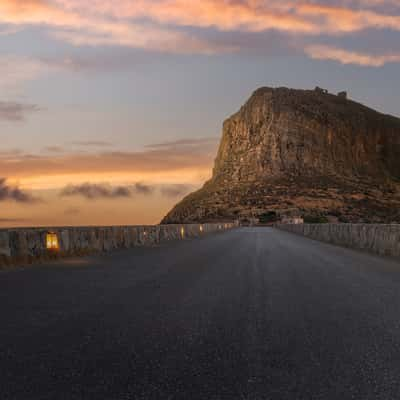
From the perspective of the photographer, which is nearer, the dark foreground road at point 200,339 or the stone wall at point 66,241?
the dark foreground road at point 200,339

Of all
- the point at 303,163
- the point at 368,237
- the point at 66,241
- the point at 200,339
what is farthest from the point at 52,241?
the point at 303,163

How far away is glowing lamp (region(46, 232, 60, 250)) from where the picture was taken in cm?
1630

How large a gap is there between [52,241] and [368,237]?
12.9 metres

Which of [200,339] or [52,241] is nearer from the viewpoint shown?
[200,339]

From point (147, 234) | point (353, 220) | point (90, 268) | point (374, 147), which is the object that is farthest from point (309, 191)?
point (90, 268)

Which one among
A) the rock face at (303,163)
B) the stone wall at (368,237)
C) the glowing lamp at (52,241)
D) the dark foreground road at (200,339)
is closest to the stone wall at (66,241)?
the glowing lamp at (52,241)

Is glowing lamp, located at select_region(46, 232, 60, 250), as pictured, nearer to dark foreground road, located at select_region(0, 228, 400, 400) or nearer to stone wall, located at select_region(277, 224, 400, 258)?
dark foreground road, located at select_region(0, 228, 400, 400)

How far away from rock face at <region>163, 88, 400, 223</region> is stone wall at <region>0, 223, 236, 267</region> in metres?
112

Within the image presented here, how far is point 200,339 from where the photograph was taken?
17.4 feet

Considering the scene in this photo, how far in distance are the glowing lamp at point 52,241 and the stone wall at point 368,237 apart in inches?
450

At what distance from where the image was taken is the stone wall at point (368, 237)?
18906 mm

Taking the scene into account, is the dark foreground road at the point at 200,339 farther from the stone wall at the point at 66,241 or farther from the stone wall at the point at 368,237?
the stone wall at the point at 368,237

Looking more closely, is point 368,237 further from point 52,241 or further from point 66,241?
point 52,241

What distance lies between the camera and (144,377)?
4016mm
